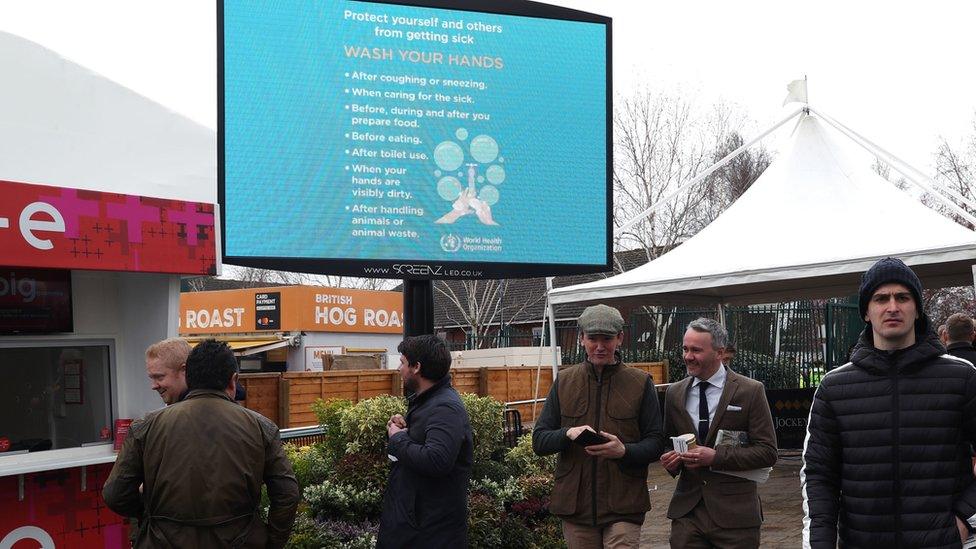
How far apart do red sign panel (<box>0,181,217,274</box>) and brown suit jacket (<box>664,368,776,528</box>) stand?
362 centimetres

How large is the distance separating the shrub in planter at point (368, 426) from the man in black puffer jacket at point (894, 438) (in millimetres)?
3488

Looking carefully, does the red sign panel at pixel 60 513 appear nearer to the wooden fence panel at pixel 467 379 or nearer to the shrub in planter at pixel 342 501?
the shrub in planter at pixel 342 501

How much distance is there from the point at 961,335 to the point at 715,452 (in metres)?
4.42

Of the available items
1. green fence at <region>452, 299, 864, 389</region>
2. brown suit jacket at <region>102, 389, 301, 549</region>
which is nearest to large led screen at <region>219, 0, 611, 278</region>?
brown suit jacket at <region>102, 389, 301, 549</region>

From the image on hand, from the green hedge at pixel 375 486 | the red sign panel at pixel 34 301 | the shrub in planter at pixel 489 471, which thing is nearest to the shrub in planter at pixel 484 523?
the green hedge at pixel 375 486

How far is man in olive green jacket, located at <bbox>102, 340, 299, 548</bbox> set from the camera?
13.2ft

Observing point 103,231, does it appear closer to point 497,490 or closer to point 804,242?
point 497,490

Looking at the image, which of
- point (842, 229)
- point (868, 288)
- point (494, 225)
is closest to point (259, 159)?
point (494, 225)

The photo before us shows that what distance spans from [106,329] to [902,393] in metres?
5.64

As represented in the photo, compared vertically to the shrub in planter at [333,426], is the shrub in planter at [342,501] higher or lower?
lower

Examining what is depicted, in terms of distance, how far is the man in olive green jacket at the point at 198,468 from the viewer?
402 cm

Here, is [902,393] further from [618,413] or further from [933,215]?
[933,215]

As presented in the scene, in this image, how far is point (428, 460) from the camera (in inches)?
174

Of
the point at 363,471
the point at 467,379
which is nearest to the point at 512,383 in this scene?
the point at 467,379
